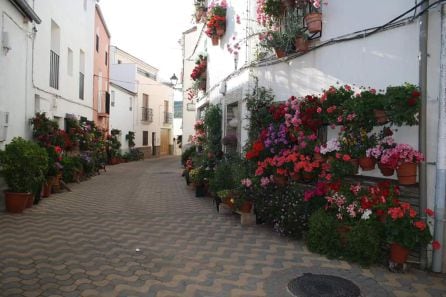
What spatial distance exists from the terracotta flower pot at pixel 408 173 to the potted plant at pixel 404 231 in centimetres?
28

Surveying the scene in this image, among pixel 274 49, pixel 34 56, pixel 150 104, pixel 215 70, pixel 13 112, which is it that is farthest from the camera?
pixel 150 104

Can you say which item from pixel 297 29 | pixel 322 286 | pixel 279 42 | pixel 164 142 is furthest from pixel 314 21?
pixel 164 142

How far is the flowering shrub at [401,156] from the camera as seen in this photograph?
4.79 metres

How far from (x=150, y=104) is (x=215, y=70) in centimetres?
2268

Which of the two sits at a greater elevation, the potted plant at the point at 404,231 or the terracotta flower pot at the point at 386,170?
the terracotta flower pot at the point at 386,170

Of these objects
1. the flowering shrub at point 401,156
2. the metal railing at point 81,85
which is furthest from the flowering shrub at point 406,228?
the metal railing at point 81,85

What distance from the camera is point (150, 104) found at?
34469 mm

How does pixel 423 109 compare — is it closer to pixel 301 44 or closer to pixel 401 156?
pixel 401 156

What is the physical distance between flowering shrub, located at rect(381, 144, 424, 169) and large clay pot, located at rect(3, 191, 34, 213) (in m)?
6.83

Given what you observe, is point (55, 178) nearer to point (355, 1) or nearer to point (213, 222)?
point (213, 222)

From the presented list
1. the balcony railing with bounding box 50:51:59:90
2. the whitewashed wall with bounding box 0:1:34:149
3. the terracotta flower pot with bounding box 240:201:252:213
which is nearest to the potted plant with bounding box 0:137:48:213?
the whitewashed wall with bounding box 0:1:34:149

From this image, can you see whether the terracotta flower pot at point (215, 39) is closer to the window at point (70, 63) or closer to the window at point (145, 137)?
the window at point (70, 63)

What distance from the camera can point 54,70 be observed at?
41.9 ft

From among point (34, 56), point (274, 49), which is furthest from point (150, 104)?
point (274, 49)
